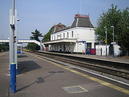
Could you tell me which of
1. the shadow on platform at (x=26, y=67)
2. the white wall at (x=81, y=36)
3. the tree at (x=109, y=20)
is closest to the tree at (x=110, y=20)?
the tree at (x=109, y=20)

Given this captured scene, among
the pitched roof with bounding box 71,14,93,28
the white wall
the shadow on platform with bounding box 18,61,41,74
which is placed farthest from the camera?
the pitched roof with bounding box 71,14,93,28

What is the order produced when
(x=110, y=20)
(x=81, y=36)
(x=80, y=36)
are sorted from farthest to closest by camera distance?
(x=81, y=36)
(x=80, y=36)
(x=110, y=20)

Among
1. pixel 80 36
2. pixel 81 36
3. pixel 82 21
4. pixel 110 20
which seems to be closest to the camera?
pixel 110 20

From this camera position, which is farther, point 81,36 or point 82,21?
point 82,21

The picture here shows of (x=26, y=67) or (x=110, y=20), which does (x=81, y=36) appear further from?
(x=26, y=67)

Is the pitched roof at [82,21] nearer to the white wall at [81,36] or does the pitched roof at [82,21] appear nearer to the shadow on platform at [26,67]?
the white wall at [81,36]

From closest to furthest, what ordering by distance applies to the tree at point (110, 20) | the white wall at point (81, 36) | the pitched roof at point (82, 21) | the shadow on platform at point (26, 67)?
the shadow on platform at point (26, 67) → the tree at point (110, 20) → the white wall at point (81, 36) → the pitched roof at point (82, 21)

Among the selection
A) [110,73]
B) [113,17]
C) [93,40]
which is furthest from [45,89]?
[93,40]

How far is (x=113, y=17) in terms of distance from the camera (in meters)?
61.0

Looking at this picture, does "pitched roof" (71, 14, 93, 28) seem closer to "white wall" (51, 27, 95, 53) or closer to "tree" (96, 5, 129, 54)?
"white wall" (51, 27, 95, 53)

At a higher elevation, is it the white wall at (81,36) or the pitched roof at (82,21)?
the pitched roof at (82,21)

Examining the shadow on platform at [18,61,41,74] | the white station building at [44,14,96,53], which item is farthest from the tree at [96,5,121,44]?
the shadow on platform at [18,61,41,74]

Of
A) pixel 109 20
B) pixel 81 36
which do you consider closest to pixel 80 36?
pixel 81 36

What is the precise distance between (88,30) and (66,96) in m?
64.1
